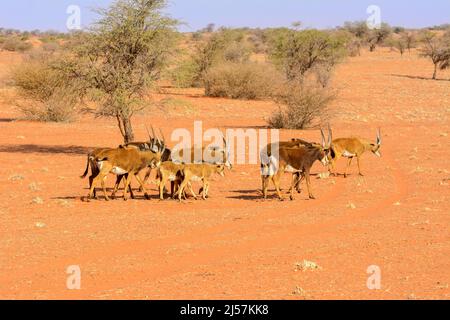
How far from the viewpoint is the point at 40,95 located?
31328mm

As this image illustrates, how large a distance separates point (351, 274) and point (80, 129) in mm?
20115

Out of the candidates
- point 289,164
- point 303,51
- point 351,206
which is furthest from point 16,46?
point 351,206

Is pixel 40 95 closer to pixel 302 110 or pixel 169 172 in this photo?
pixel 302 110

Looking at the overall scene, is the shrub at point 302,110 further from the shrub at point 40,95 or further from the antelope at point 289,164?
the antelope at point 289,164

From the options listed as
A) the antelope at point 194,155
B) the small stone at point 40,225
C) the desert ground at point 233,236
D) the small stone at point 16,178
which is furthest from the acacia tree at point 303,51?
the small stone at point 40,225

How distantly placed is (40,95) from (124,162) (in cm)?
1885

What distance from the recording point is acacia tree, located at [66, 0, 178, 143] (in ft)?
68.3

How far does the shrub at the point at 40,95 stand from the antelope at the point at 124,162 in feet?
50.8

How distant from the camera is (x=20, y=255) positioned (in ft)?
31.7

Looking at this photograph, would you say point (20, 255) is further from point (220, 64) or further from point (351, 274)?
point (220, 64)

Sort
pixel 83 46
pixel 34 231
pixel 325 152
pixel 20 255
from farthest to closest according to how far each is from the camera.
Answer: pixel 83 46
pixel 325 152
pixel 34 231
pixel 20 255

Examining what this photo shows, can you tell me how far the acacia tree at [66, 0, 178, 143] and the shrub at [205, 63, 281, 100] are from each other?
1772 centimetres

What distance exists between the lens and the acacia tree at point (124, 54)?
20.8 m

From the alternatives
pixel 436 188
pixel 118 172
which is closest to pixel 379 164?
pixel 436 188
